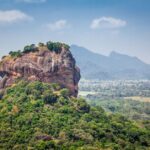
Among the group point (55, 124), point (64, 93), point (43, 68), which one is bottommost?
point (55, 124)

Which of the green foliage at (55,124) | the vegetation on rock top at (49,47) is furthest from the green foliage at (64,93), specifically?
the vegetation on rock top at (49,47)

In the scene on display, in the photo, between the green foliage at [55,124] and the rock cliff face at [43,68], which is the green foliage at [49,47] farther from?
the green foliage at [55,124]

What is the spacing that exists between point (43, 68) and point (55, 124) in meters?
14.6

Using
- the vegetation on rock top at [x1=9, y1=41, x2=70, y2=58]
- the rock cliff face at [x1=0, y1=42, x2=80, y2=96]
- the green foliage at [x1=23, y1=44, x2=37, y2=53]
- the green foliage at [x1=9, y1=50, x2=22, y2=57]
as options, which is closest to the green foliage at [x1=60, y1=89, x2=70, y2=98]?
the rock cliff face at [x1=0, y1=42, x2=80, y2=96]

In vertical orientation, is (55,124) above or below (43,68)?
below

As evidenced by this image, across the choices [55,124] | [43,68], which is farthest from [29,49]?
[55,124]

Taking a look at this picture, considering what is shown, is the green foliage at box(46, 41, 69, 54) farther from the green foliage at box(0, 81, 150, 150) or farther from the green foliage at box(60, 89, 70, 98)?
the green foliage at box(60, 89, 70, 98)

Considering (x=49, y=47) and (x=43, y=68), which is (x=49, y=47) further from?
(x=43, y=68)

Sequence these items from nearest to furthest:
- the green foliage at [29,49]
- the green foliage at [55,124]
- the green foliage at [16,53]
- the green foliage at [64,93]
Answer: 1. the green foliage at [55,124]
2. the green foliage at [64,93]
3. the green foliage at [29,49]
4. the green foliage at [16,53]

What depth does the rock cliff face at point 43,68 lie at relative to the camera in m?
71.3

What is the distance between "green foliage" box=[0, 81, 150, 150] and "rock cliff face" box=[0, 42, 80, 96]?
2260 mm

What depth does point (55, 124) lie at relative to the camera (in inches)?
2340

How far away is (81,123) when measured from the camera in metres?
60.7

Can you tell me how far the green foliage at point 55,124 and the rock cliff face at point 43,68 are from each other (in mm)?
2260
